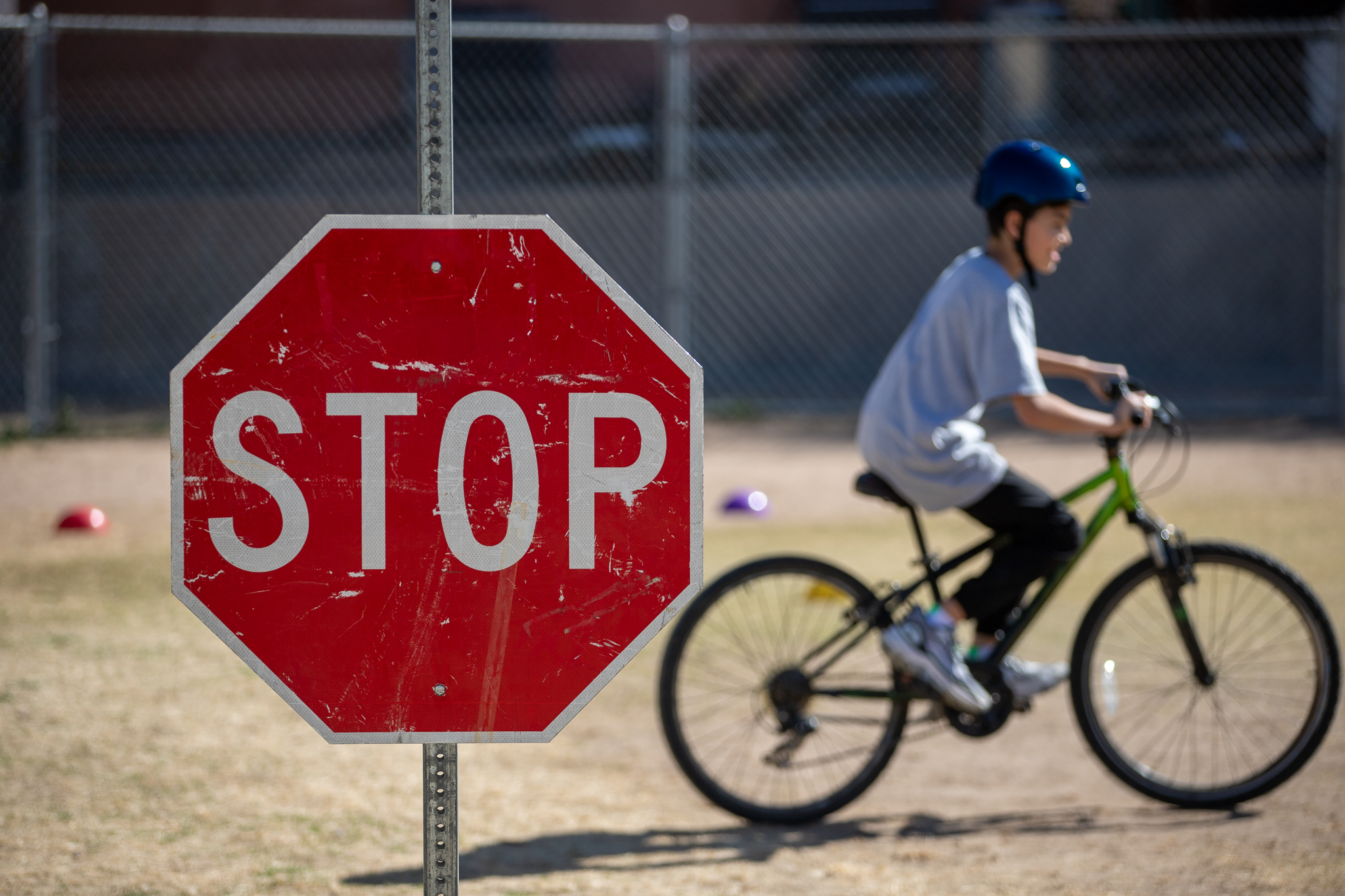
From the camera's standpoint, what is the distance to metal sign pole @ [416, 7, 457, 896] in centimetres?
238

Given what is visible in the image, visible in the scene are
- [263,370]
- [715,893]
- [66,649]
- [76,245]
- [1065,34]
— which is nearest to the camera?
[263,370]

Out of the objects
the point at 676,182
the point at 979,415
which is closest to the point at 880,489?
the point at 979,415

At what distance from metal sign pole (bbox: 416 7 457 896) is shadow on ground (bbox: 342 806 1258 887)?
1.03 m

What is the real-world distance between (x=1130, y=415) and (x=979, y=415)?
0.41 metres

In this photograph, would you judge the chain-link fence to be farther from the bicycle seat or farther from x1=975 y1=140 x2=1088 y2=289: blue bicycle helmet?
the bicycle seat

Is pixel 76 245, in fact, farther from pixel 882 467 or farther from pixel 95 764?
pixel 882 467

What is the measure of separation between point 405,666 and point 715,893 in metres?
1.37

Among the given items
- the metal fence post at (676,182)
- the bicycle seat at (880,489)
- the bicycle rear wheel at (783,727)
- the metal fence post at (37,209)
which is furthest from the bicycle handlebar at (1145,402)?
the metal fence post at (37,209)

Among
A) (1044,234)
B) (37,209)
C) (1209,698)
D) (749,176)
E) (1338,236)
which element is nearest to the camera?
(1044,234)

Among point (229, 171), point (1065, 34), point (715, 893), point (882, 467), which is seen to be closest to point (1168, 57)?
point (1065, 34)

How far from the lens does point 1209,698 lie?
16.0ft

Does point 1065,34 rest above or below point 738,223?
above

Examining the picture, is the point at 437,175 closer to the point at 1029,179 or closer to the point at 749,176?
the point at 1029,179

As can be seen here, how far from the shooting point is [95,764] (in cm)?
423
